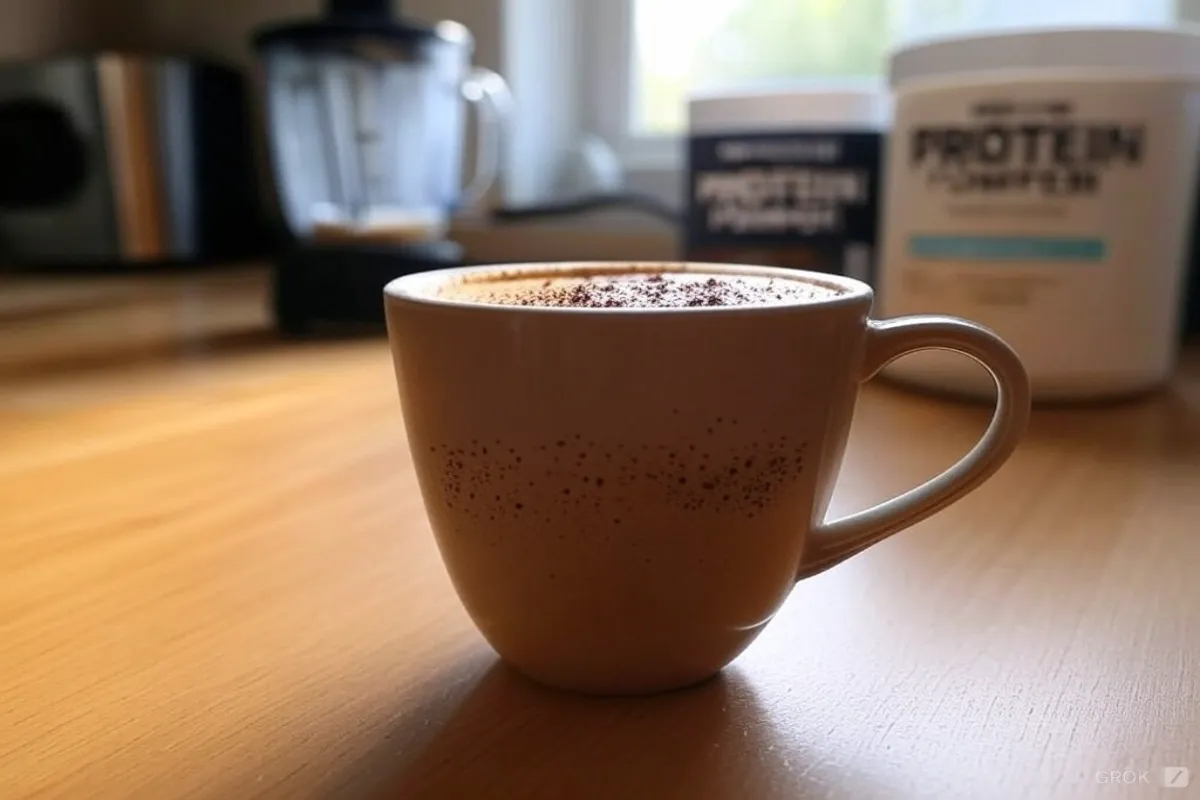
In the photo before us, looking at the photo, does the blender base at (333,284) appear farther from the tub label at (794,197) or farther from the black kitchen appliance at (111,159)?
the black kitchen appliance at (111,159)

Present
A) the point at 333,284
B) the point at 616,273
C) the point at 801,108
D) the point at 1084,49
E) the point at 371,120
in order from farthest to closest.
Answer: the point at 371,120
the point at 333,284
the point at 801,108
the point at 1084,49
the point at 616,273

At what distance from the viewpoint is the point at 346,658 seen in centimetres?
32

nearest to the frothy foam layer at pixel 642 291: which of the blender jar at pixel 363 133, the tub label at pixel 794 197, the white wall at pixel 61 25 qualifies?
Answer: the tub label at pixel 794 197

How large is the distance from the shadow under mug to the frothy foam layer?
14 millimetres

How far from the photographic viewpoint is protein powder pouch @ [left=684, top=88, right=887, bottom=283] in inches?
29.3

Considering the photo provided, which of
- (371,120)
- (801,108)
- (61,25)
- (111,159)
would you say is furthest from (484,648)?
(61,25)

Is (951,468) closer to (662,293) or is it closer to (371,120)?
(662,293)

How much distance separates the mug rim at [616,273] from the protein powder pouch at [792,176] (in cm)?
42

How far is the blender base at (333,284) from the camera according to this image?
87cm

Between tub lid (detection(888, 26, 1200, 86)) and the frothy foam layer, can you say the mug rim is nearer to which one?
the frothy foam layer

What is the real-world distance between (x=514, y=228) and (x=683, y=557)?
969 mm

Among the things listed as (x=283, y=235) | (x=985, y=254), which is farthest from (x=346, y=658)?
(x=283, y=235)

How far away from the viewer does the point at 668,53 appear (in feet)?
4.41

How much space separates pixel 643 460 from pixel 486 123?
3.30 feet
